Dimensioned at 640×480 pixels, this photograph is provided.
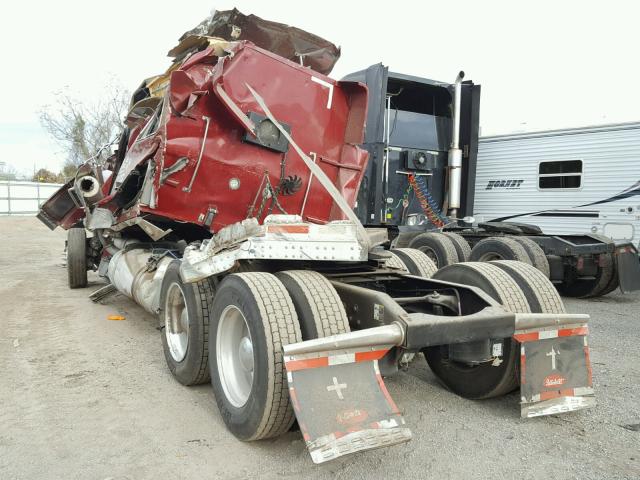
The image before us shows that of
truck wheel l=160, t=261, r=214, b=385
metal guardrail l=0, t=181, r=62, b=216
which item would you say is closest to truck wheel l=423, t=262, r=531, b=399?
truck wheel l=160, t=261, r=214, b=385

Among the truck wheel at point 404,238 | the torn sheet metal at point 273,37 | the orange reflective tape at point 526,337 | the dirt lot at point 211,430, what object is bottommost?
the dirt lot at point 211,430

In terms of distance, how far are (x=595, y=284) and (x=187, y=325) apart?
6471 millimetres

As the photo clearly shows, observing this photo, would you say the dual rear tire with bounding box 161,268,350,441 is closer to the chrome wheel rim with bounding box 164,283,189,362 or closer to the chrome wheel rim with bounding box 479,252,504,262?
the chrome wheel rim with bounding box 164,283,189,362

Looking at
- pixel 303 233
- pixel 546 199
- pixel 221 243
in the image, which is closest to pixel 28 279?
pixel 221 243

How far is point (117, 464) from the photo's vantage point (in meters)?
2.78

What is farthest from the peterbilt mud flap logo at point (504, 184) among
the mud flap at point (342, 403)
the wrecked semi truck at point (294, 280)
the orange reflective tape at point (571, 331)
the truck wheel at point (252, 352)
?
the mud flap at point (342, 403)

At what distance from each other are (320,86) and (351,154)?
83cm

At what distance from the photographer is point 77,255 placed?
846cm

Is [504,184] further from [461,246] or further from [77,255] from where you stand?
[77,255]

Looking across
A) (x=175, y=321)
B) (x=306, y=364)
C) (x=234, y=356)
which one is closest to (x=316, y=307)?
(x=306, y=364)

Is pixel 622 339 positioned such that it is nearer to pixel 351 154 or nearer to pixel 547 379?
pixel 547 379

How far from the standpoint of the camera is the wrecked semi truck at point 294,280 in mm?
2744

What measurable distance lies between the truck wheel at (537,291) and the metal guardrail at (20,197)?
33.3m

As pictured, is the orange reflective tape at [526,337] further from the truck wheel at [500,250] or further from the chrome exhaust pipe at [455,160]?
the chrome exhaust pipe at [455,160]
